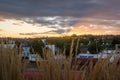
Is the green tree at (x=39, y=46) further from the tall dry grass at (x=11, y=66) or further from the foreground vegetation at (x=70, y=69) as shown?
the foreground vegetation at (x=70, y=69)

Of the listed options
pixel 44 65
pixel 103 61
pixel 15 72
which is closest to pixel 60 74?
pixel 44 65

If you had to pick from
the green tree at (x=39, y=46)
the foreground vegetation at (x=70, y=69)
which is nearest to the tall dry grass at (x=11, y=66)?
the foreground vegetation at (x=70, y=69)

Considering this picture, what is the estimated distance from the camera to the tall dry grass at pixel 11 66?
3.83 meters

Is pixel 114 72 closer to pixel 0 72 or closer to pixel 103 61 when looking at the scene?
pixel 103 61

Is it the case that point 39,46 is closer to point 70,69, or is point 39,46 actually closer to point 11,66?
point 11,66

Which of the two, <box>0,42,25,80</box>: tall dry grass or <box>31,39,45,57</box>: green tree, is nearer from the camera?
<box>0,42,25,80</box>: tall dry grass

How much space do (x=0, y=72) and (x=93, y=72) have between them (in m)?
1.39

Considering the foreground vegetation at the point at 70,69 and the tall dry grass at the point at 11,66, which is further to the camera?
the tall dry grass at the point at 11,66

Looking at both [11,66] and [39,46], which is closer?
[11,66]

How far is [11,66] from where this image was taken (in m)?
3.88

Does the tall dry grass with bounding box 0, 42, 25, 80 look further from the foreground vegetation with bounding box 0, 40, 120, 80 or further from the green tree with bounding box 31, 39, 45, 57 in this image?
the green tree with bounding box 31, 39, 45, 57

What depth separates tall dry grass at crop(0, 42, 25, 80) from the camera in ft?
12.6

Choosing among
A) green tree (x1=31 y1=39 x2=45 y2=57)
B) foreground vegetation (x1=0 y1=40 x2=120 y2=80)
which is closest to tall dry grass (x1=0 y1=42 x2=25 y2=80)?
foreground vegetation (x1=0 y1=40 x2=120 y2=80)

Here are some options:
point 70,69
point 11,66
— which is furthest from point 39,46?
point 70,69
